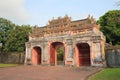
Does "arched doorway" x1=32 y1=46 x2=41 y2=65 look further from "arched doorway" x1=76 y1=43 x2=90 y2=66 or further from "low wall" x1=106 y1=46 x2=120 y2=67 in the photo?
"low wall" x1=106 y1=46 x2=120 y2=67

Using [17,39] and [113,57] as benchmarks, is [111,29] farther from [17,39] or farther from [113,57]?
[17,39]

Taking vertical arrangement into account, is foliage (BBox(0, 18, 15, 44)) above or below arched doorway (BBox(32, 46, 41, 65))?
above

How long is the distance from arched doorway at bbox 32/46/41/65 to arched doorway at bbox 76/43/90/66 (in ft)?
26.4

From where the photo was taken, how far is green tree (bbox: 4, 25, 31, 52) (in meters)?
31.6

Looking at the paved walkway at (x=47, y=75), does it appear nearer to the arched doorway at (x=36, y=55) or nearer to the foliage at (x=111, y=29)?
the arched doorway at (x=36, y=55)

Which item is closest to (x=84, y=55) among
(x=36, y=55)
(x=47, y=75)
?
(x=36, y=55)

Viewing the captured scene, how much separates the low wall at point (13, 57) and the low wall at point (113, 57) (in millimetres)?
16336

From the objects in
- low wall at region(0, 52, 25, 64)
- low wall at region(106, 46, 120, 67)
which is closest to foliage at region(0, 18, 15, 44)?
low wall at region(0, 52, 25, 64)

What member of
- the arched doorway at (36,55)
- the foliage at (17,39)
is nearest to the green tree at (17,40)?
the foliage at (17,39)

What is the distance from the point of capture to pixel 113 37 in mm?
33531

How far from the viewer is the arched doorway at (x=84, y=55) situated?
2144 cm

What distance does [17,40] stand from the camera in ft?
105

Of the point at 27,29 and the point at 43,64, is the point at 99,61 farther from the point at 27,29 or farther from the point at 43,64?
the point at 27,29

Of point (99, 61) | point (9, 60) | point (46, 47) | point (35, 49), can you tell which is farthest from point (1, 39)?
point (99, 61)
